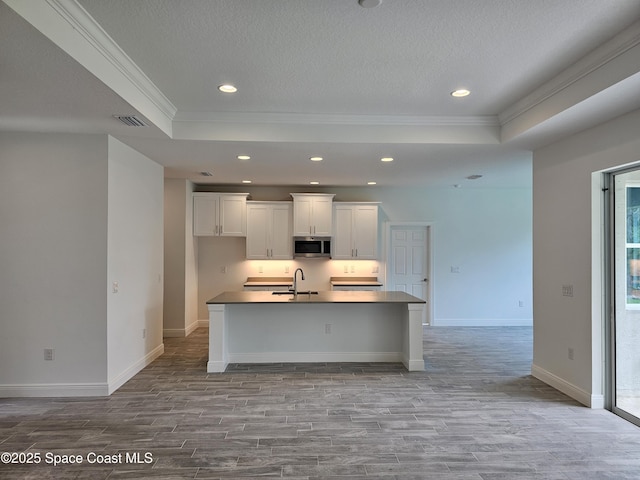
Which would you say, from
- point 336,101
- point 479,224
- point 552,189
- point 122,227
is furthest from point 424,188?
point 122,227

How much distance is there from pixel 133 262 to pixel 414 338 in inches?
141

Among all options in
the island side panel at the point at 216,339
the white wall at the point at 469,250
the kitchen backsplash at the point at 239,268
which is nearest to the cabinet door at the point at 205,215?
the kitchen backsplash at the point at 239,268

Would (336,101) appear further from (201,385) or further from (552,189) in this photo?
(201,385)

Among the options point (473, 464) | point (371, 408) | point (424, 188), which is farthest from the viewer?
point (424, 188)

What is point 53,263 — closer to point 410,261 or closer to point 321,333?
point 321,333

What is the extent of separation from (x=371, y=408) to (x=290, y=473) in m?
1.25

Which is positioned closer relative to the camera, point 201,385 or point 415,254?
point 201,385

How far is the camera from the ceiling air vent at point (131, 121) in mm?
3421

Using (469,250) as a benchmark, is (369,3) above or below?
above

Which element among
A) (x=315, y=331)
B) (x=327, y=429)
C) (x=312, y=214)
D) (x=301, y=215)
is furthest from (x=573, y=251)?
(x=301, y=215)

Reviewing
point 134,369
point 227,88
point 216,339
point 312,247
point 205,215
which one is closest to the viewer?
point 227,88

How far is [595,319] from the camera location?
3660mm

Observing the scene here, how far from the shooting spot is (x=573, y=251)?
391 centimetres

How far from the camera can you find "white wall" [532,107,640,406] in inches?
140
